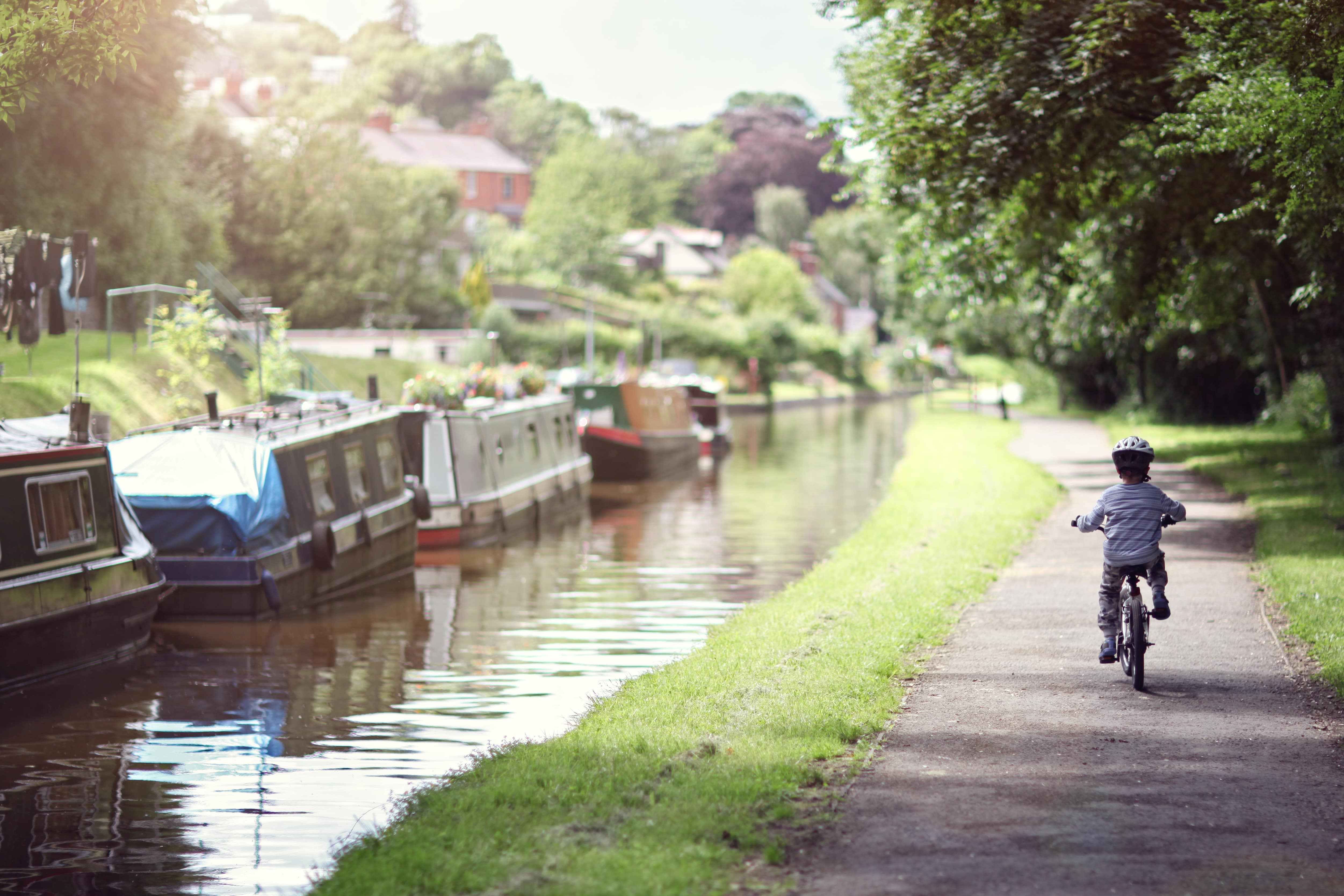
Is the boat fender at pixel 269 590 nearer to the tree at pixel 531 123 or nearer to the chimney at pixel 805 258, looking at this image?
the chimney at pixel 805 258

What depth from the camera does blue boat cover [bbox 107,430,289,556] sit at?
16.3m

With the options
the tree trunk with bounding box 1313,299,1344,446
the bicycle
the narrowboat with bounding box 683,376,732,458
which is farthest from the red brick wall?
the bicycle

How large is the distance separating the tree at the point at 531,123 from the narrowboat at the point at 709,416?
266 feet

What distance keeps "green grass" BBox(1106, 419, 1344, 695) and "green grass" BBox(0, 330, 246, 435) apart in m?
17.5

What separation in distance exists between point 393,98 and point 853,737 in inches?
5678

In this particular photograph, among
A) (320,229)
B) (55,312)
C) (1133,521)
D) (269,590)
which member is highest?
(320,229)

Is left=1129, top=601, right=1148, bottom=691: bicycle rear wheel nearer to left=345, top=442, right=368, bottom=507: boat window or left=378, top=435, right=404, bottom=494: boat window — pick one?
left=345, top=442, right=368, bottom=507: boat window

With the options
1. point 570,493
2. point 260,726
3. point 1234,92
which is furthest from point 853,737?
point 570,493

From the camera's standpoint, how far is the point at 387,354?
44.8m

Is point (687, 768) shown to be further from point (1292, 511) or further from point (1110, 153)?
point (1292, 511)

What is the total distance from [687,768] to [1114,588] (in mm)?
3660

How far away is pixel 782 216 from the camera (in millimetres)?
121938

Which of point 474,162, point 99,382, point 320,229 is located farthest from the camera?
point 474,162

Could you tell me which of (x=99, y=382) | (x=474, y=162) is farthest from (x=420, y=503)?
(x=474, y=162)
